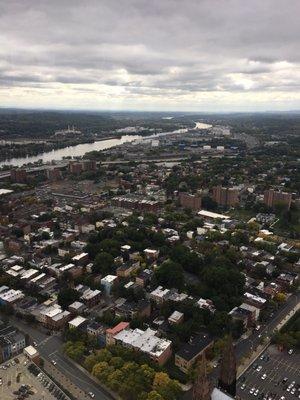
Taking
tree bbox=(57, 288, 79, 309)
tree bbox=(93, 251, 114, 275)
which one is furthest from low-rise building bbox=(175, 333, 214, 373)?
tree bbox=(93, 251, 114, 275)

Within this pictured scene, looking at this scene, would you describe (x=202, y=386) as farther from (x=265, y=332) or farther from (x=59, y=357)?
(x=265, y=332)

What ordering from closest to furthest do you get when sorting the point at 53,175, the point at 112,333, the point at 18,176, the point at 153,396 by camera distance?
the point at 153,396
the point at 112,333
the point at 18,176
the point at 53,175

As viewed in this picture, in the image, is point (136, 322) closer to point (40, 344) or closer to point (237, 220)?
point (40, 344)

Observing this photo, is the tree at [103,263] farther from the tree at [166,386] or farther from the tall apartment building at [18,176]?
the tall apartment building at [18,176]

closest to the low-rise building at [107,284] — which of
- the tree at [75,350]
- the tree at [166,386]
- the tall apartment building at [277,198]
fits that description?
the tree at [75,350]

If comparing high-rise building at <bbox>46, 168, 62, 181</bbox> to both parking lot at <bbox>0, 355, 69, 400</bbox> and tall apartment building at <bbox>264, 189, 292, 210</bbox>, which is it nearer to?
tall apartment building at <bbox>264, 189, 292, 210</bbox>

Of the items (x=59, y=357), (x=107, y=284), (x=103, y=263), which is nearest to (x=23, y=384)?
(x=59, y=357)
